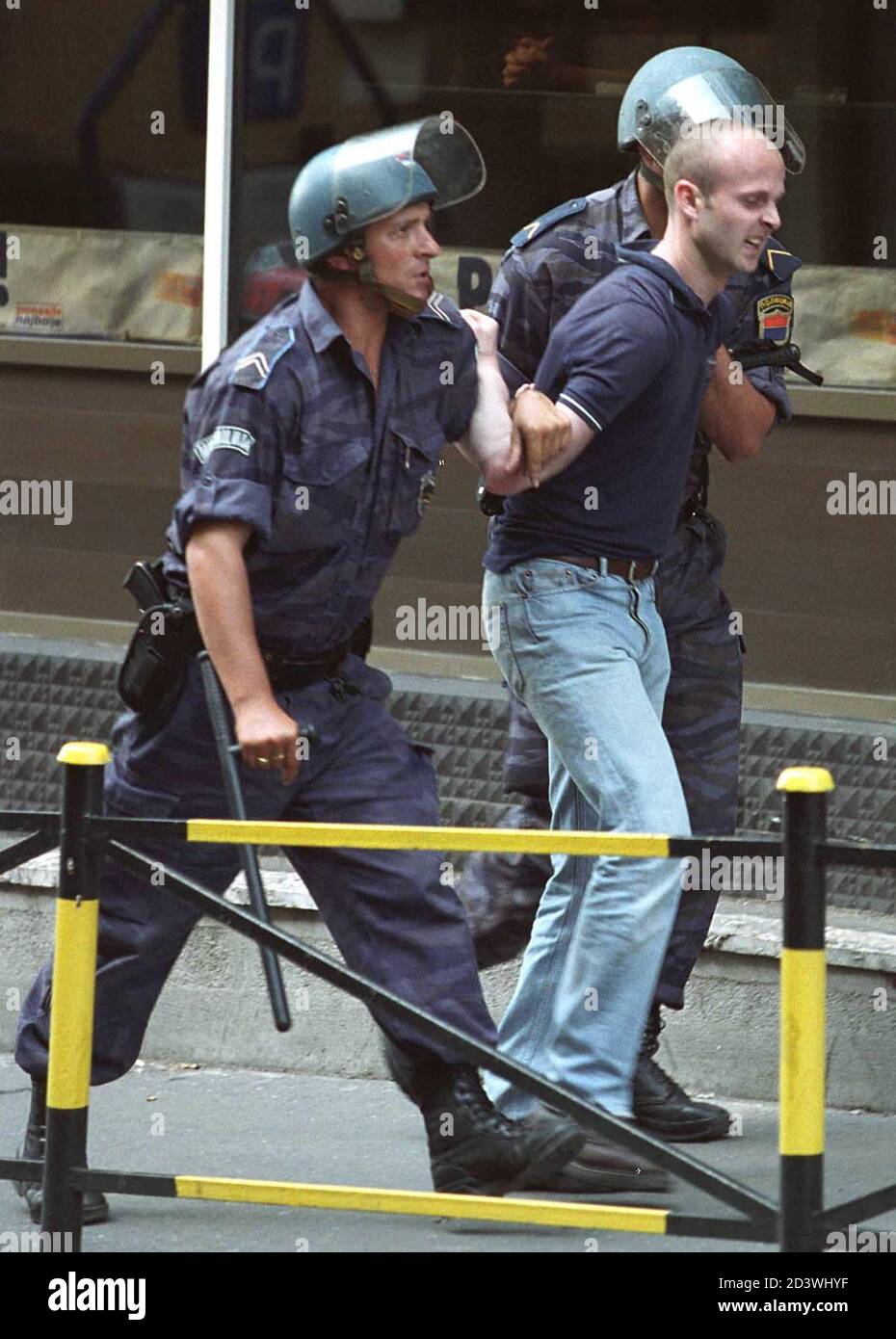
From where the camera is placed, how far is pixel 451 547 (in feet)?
21.3

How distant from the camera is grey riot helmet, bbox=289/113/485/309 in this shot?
4039 mm

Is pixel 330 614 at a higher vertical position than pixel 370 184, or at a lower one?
lower

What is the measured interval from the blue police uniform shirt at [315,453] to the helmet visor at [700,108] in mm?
541

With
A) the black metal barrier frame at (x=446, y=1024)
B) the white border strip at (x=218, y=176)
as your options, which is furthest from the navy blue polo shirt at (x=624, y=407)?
the white border strip at (x=218, y=176)

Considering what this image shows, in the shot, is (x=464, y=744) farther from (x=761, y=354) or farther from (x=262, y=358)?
(x=262, y=358)

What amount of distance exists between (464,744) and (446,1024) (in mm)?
→ 2529

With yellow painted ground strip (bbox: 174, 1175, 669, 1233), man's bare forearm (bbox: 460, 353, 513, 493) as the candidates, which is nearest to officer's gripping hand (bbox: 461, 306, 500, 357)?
man's bare forearm (bbox: 460, 353, 513, 493)

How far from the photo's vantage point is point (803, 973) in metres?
3.49

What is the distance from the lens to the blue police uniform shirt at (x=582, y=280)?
4582mm

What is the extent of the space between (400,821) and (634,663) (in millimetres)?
547

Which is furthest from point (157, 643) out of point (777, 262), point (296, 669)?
point (777, 262)
